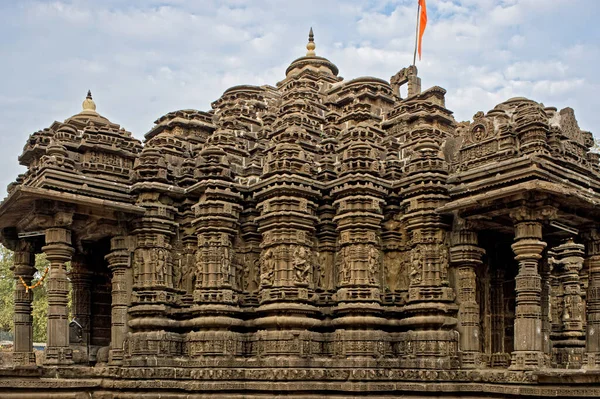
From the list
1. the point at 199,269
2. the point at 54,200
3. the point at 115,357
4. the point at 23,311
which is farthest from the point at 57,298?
the point at 199,269

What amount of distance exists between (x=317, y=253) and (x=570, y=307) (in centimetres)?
654

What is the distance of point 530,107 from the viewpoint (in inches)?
535

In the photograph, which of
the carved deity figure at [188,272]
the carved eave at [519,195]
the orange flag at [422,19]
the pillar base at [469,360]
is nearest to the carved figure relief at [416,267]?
the carved eave at [519,195]

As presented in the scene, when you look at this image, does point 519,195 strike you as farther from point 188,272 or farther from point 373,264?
point 188,272

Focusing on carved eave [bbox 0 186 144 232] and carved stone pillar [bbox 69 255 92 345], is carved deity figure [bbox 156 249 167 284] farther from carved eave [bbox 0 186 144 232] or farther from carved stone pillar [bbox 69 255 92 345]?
carved stone pillar [bbox 69 255 92 345]

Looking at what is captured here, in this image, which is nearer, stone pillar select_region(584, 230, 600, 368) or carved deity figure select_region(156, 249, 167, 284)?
stone pillar select_region(584, 230, 600, 368)

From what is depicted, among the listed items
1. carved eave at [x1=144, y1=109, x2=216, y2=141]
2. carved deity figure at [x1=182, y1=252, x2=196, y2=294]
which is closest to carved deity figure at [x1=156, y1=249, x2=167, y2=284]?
carved deity figure at [x1=182, y1=252, x2=196, y2=294]

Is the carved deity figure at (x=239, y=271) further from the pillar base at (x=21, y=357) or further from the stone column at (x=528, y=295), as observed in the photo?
the stone column at (x=528, y=295)

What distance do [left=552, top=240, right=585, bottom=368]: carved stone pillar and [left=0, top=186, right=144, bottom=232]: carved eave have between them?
10.2m

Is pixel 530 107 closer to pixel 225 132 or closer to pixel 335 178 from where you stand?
pixel 335 178

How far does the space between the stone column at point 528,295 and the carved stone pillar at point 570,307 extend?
16.6 ft

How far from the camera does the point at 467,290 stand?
46.6 feet

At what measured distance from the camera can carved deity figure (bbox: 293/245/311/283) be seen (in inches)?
593

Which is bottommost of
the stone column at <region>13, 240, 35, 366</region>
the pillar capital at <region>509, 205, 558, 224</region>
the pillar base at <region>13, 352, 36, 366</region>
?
the pillar base at <region>13, 352, 36, 366</region>
